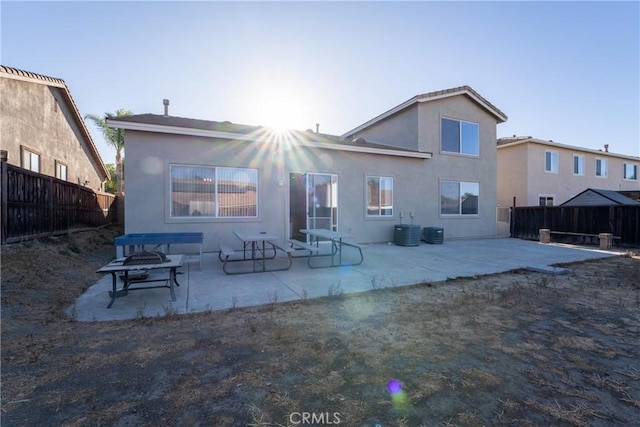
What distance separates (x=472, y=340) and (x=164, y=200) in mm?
7936

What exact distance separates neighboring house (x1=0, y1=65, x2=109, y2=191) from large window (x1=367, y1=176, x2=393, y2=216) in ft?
41.2

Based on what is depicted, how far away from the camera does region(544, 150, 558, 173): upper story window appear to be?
60.2 ft

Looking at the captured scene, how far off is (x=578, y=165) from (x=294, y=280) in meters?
23.8

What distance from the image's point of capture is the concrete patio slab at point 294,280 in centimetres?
421

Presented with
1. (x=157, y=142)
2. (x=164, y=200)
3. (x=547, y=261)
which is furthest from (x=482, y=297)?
(x=157, y=142)

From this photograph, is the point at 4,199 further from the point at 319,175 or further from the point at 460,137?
the point at 460,137

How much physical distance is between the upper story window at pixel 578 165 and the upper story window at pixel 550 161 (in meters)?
2.12

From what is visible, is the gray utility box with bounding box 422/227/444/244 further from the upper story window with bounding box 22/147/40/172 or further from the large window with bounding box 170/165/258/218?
the upper story window with bounding box 22/147/40/172

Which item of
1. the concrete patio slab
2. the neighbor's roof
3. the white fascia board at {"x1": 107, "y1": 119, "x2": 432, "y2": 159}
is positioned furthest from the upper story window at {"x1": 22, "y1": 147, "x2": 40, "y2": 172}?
the concrete patio slab

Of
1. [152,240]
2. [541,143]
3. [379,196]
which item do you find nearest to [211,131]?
[152,240]

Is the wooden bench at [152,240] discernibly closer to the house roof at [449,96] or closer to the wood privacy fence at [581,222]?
the house roof at [449,96]

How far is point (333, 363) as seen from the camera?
264 centimetres

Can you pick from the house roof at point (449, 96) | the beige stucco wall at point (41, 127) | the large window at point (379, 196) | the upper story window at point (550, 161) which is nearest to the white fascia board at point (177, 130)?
the large window at point (379, 196)

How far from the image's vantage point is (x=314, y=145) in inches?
382
